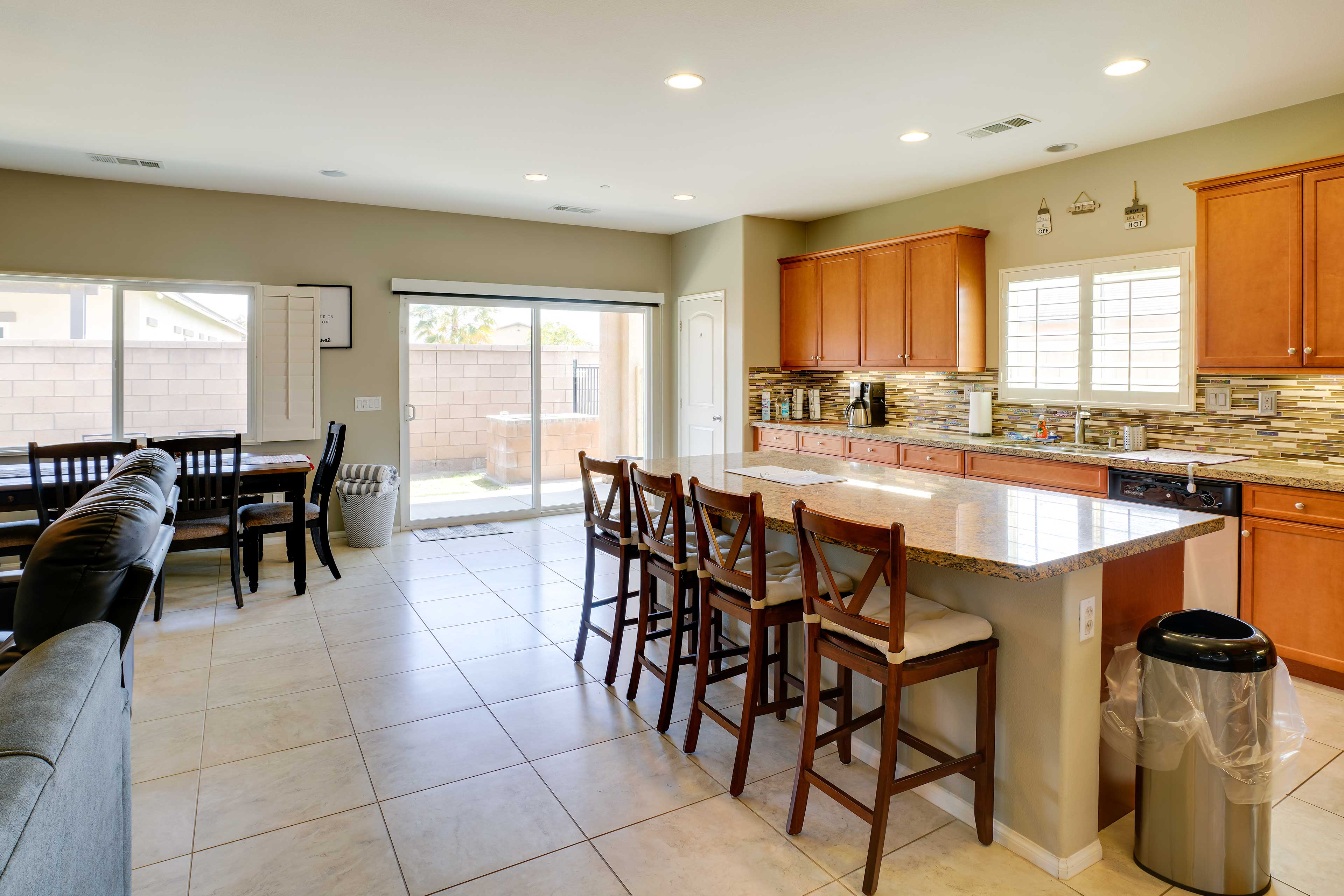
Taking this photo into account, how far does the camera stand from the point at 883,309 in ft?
18.6

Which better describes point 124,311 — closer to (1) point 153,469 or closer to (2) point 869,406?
(1) point 153,469

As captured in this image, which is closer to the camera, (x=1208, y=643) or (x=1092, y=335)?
(x=1208, y=643)

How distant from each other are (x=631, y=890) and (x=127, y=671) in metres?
1.68

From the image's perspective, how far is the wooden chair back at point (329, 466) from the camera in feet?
15.7

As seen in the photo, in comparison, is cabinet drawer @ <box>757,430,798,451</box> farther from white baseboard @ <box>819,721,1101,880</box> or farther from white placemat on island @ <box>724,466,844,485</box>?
white baseboard @ <box>819,721,1101,880</box>

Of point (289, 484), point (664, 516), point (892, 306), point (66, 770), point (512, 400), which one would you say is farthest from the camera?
point (512, 400)

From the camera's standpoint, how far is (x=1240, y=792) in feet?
6.23

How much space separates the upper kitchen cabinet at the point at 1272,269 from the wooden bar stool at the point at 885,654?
2.53m

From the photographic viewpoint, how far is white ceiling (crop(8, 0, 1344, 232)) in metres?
2.83

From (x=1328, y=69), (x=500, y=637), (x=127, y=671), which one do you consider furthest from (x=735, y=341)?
(x=127, y=671)

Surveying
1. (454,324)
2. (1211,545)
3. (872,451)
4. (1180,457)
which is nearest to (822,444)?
(872,451)

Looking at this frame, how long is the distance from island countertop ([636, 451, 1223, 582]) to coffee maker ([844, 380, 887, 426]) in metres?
2.58

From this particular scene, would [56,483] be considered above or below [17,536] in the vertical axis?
above

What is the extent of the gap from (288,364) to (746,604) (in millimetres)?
4588
